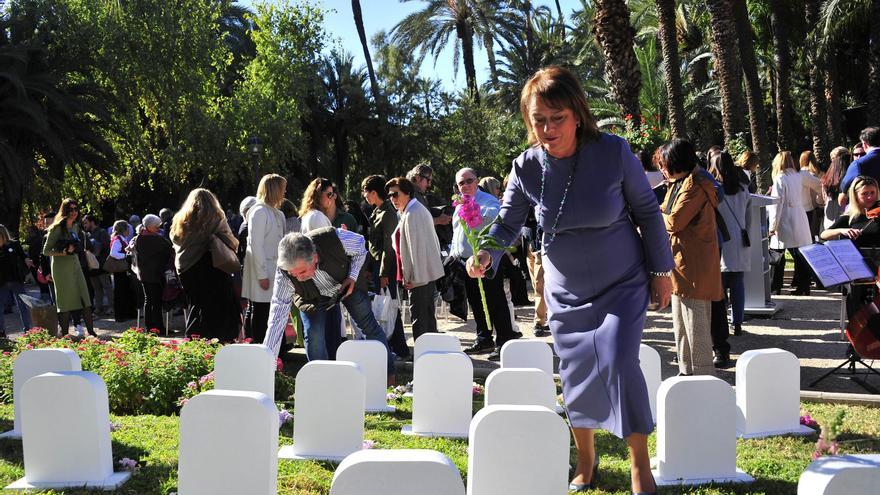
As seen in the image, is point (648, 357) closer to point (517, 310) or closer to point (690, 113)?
point (517, 310)

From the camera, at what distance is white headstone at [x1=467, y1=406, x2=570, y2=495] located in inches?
148

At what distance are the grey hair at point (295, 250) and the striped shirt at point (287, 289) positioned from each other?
336 millimetres

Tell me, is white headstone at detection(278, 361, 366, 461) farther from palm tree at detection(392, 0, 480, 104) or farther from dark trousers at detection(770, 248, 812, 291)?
palm tree at detection(392, 0, 480, 104)

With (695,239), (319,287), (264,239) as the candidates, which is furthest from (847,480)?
(264,239)

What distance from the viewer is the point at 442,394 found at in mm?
6367

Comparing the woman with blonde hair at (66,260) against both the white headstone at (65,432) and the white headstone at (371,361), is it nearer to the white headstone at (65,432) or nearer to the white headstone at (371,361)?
the white headstone at (371,361)

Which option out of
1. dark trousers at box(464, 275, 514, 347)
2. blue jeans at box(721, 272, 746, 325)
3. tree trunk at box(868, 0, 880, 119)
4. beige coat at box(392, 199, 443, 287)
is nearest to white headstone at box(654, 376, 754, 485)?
beige coat at box(392, 199, 443, 287)

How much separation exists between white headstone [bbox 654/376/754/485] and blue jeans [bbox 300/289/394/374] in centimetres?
292

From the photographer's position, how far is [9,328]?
15.5 metres

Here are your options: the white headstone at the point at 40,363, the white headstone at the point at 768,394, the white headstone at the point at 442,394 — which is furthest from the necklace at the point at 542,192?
the white headstone at the point at 40,363

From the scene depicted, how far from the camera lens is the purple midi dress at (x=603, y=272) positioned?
4473 millimetres

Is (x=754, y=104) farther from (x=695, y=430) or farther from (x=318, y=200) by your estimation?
(x=695, y=430)

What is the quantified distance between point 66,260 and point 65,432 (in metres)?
8.41

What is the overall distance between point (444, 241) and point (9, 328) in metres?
8.07
